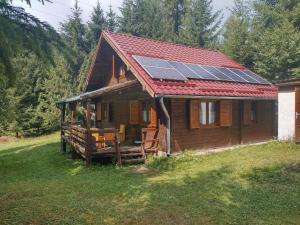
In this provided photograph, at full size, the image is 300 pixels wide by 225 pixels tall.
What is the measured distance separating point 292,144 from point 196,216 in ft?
30.3

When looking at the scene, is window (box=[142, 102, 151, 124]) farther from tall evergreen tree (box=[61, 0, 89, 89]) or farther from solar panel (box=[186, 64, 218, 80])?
tall evergreen tree (box=[61, 0, 89, 89])

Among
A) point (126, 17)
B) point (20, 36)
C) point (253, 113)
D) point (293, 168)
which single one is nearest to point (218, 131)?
point (253, 113)

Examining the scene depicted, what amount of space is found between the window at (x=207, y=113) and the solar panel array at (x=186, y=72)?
1275 mm

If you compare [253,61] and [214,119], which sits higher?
[253,61]

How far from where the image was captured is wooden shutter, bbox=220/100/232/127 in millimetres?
14125

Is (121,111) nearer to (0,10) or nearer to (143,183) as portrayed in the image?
(143,183)

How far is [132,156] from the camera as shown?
40.9 feet

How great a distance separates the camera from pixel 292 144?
43.4ft

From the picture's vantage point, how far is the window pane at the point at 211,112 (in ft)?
45.7

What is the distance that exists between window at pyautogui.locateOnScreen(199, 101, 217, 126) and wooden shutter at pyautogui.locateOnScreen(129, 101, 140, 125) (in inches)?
121

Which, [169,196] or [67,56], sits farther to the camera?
[169,196]

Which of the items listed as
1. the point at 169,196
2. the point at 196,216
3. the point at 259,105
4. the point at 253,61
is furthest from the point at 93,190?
the point at 253,61

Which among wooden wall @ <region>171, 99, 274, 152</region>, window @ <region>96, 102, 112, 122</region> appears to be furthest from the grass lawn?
window @ <region>96, 102, 112, 122</region>

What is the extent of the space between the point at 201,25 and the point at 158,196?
33337mm
